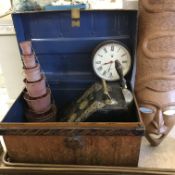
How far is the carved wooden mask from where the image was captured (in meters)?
0.87

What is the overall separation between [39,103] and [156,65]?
576mm

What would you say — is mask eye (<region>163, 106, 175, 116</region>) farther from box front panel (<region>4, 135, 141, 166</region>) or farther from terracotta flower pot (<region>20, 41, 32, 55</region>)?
terracotta flower pot (<region>20, 41, 32, 55</region>)

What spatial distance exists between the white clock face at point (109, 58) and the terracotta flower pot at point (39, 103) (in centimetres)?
29

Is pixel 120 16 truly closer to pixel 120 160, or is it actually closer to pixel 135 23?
pixel 135 23

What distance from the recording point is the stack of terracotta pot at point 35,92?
33.6 inches

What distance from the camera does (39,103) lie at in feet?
3.09

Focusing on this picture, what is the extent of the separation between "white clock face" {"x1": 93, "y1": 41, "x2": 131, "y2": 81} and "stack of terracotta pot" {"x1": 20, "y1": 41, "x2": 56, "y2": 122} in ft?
0.94

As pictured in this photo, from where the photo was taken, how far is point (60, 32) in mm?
1040

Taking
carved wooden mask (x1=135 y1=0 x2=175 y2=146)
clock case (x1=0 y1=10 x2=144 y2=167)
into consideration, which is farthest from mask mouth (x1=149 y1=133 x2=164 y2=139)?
clock case (x1=0 y1=10 x2=144 y2=167)

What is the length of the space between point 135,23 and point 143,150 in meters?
0.69

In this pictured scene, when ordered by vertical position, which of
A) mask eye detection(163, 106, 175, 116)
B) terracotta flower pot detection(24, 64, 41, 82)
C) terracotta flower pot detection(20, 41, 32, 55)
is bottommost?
mask eye detection(163, 106, 175, 116)

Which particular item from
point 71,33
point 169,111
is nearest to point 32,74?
point 71,33

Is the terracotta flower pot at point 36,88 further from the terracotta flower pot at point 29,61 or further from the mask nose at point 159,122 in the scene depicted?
the mask nose at point 159,122

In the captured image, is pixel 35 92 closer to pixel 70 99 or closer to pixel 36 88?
pixel 36 88
